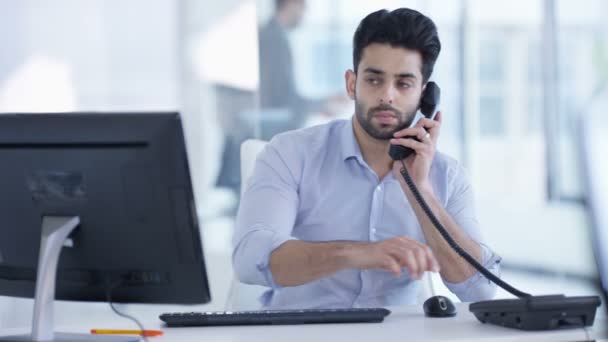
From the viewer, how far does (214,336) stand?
54.4 inches

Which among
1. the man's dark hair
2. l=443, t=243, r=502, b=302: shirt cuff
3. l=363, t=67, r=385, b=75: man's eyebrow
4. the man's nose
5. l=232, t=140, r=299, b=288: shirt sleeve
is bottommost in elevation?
l=443, t=243, r=502, b=302: shirt cuff

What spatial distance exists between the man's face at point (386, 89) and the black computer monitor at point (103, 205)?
2.61 ft

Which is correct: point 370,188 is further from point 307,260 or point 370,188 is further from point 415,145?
point 307,260

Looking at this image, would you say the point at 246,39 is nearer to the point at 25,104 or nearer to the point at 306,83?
the point at 306,83

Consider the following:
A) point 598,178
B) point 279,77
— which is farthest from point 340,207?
point 279,77

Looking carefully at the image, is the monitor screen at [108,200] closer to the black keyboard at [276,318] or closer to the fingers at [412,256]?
the black keyboard at [276,318]

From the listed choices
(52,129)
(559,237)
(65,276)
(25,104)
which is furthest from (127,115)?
(559,237)

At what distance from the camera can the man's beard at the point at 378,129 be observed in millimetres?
1994

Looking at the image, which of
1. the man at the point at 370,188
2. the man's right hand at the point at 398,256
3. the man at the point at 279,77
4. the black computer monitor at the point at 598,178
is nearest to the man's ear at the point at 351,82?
the man at the point at 370,188

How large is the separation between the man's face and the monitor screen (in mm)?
796

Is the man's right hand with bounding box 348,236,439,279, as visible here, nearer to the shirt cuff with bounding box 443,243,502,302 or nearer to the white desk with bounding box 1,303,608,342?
the white desk with bounding box 1,303,608,342

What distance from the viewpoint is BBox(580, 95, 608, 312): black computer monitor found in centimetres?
64

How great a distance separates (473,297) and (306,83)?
263 cm

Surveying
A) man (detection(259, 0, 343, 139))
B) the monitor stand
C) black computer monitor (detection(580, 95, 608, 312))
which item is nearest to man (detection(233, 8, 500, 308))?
the monitor stand
